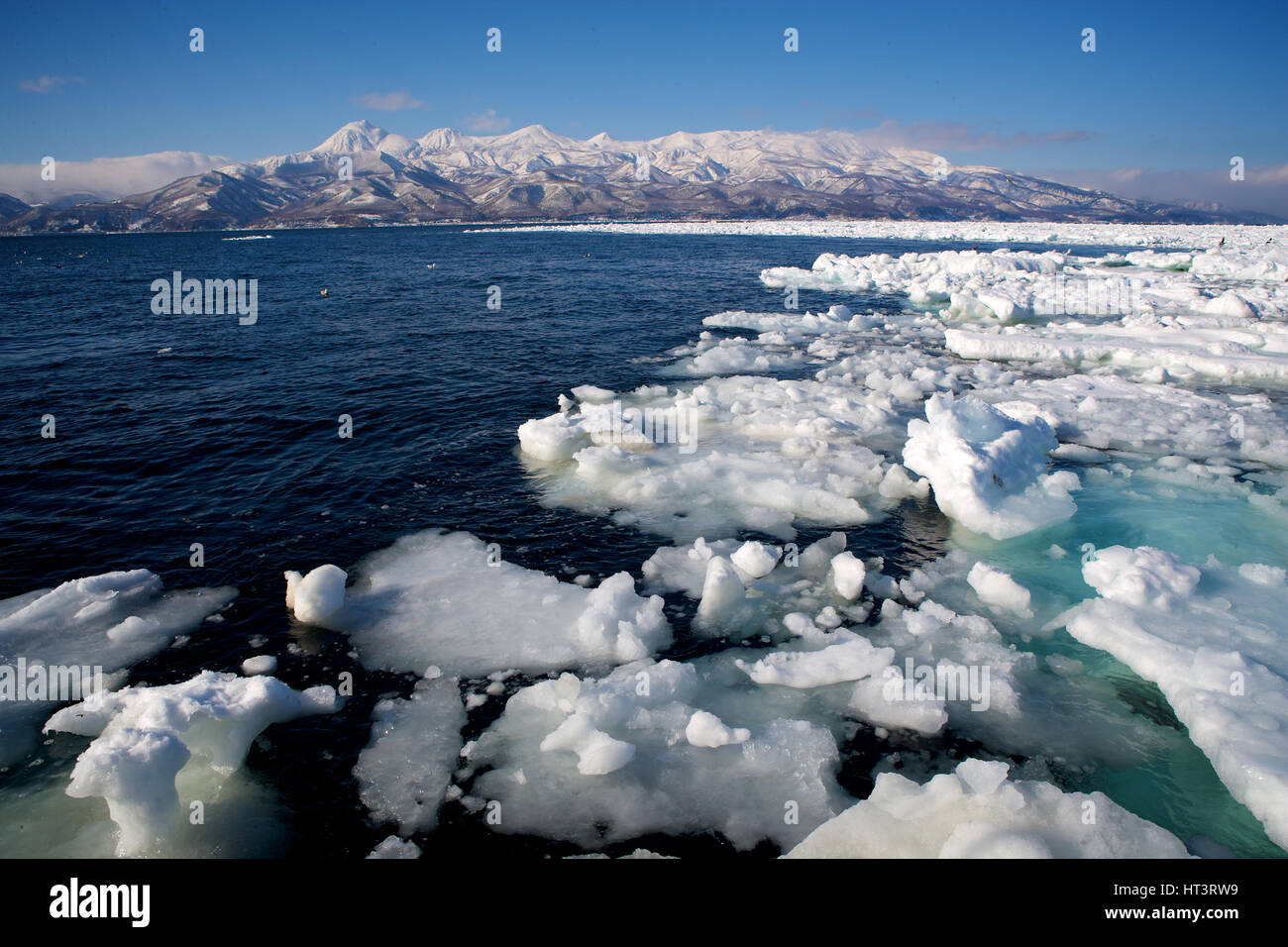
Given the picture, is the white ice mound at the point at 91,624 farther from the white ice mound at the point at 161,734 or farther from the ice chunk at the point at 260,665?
the ice chunk at the point at 260,665

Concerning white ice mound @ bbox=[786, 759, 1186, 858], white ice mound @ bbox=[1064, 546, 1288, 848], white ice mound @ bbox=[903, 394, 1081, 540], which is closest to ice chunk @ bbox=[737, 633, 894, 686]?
white ice mound @ bbox=[786, 759, 1186, 858]

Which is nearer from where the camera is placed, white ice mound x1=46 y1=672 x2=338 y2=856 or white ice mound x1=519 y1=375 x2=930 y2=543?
white ice mound x1=46 y1=672 x2=338 y2=856

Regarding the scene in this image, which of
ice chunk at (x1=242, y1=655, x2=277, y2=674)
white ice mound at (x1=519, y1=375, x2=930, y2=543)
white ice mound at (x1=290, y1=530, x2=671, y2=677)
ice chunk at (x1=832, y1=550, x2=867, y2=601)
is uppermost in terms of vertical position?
white ice mound at (x1=519, y1=375, x2=930, y2=543)

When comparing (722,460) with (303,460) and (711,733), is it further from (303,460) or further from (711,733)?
(303,460)

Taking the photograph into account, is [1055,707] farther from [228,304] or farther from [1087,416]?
[228,304]

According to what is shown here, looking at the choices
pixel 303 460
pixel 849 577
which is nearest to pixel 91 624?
pixel 303 460

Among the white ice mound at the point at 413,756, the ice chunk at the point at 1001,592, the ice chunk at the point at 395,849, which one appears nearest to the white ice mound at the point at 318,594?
the white ice mound at the point at 413,756

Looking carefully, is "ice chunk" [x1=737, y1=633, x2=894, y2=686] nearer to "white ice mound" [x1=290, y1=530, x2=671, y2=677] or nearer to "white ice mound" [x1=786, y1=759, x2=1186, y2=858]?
"white ice mound" [x1=290, y1=530, x2=671, y2=677]
